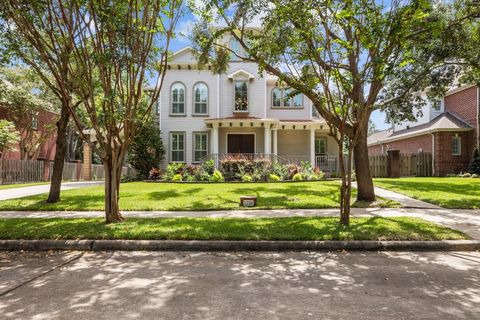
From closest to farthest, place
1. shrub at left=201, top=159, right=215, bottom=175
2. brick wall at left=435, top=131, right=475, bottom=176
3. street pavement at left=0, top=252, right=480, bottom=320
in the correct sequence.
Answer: street pavement at left=0, top=252, right=480, bottom=320 < shrub at left=201, top=159, right=215, bottom=175 < brick wall at left=435, top=131, right=475, bottom=176

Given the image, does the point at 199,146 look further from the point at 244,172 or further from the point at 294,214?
the point at 294,214

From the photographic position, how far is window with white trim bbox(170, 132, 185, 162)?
2223cm

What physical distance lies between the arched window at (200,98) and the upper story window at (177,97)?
785 millimetres

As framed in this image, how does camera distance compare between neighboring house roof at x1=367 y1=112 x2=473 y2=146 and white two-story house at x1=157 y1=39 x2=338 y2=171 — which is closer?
white two-story house at x1=157 y1=39 x2=338 y2=171

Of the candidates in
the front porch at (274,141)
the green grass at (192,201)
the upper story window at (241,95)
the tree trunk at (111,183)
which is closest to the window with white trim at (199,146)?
the front porch at (274,141)

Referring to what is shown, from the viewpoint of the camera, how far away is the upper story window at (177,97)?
873 inches

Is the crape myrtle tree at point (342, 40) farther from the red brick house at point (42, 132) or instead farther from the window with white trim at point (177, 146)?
the red brick house at point (42, 132)

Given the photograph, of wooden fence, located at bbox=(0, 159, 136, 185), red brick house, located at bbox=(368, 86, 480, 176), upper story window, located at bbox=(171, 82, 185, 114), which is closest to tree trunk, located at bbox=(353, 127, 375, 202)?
upper story window, located at bbox=(171, 82, 185, 114)

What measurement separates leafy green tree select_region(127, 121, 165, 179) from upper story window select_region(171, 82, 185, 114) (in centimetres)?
204

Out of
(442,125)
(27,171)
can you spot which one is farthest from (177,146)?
(442,125)

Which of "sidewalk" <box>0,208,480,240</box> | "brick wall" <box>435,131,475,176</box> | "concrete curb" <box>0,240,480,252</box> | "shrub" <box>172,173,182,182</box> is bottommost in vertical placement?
"concrete curb" <box>0,240,480,252</box>

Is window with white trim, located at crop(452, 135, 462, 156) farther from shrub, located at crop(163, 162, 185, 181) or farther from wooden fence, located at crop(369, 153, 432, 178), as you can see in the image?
shrub, located at crop(163, 162, 185, 181)

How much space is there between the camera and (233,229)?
672 cm

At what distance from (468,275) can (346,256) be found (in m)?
1.64
